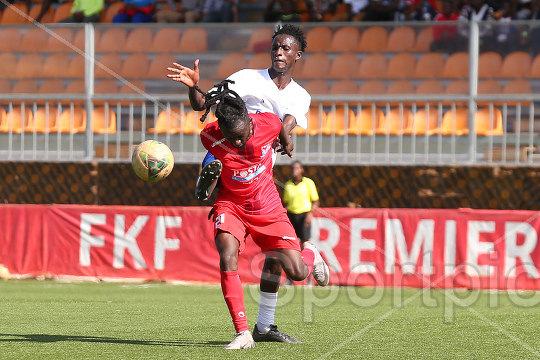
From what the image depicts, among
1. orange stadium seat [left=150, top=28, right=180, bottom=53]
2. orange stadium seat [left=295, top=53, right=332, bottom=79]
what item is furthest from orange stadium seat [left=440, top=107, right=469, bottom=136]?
orange stadium seat [left=150, top=28, right=180, bottom=53]

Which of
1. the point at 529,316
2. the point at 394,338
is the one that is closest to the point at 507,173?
the point at 529,316

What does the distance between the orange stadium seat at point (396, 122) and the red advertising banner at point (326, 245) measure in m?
1.55

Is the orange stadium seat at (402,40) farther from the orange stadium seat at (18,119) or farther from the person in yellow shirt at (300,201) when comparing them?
the orange stadium seat at (18,119)

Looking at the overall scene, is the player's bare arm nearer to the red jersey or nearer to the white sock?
the red jersey

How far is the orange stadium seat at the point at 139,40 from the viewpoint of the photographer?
15.6 metres

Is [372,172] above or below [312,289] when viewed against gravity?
above

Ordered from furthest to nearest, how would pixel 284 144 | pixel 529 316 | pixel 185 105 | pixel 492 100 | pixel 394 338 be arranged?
1. pixel 185 105
2. pixel 492 100
3. pixel 529 316
4. pixel 394 338
5. pixel 284 144

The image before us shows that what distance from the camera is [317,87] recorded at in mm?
15102

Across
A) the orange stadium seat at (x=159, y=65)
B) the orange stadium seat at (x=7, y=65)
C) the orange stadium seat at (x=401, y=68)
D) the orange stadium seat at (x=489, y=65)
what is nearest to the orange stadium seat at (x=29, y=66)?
the orange stadium seat at (x=7, y=65)

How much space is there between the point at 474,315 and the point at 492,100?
17.2ft

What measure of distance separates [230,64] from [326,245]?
3.63 m

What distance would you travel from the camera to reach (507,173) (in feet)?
45.6

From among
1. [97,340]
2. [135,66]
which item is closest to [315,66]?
[135,66]

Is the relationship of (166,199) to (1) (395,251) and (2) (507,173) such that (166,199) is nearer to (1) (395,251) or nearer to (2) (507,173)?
(1) (395,251)
